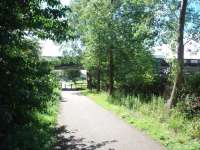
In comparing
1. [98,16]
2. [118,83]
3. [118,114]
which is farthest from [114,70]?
[118,114]

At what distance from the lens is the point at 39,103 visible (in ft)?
36.6

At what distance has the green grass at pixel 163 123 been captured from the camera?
11137 millimetres

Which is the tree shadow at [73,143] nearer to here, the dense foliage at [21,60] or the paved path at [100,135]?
the paved path at [100,135]

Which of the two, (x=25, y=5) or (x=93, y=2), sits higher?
(x=93, y=2)

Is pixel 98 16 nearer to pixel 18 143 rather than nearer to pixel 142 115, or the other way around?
pixel 142 115

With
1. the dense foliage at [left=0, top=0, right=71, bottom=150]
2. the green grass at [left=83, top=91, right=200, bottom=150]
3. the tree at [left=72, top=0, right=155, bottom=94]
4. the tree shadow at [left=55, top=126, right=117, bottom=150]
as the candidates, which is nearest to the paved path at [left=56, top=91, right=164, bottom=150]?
the tree shadow at [left=55, top=126, right=117, bottom=150]

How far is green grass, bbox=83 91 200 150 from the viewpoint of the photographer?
11.1 metres

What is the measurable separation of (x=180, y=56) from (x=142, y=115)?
3.33 metres

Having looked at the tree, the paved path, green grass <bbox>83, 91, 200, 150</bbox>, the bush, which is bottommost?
the paved path

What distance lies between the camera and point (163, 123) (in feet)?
47.9

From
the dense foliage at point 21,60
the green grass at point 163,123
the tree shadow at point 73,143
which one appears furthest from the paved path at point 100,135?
the dense foliage at point 21,60

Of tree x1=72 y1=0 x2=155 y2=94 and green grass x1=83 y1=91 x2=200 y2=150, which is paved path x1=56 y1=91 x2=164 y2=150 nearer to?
green grass x1=83 y1=91 x2=200 y2=150

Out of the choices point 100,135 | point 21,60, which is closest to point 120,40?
point 100,135

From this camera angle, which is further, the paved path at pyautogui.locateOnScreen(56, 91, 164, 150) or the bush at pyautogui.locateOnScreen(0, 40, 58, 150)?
A: the paved path at pyautogui.locateOnScreen(56, 91, 164, 150)
